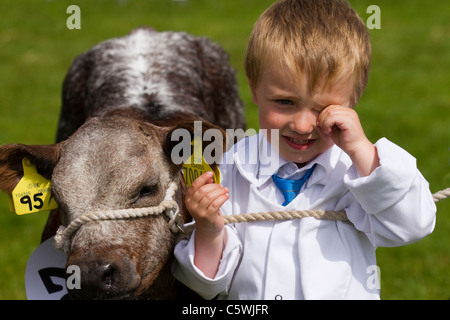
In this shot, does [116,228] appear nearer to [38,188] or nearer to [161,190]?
[161,190]

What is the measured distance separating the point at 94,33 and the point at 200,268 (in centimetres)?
1014

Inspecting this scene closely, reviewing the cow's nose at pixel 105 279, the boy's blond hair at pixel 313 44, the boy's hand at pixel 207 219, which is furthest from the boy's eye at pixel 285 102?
the cow's nose at pixel 105 279

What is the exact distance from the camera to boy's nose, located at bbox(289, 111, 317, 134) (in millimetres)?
2801

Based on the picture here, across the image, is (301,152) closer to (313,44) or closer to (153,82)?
(313,44)

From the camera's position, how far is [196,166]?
10.6ft

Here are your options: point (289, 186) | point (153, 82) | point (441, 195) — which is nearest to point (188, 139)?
point (289, 186)

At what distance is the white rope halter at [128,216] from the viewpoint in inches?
115

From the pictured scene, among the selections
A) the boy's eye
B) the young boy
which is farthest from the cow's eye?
the boy's eye

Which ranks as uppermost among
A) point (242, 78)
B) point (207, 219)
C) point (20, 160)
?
point (20, 160)

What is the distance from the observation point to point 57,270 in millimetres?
3631

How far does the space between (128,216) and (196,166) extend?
431 mm

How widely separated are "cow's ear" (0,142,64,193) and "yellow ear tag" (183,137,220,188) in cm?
59

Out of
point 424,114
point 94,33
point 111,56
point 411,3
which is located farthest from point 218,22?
point 111,56

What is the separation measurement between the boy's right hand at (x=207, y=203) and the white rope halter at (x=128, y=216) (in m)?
0.29
